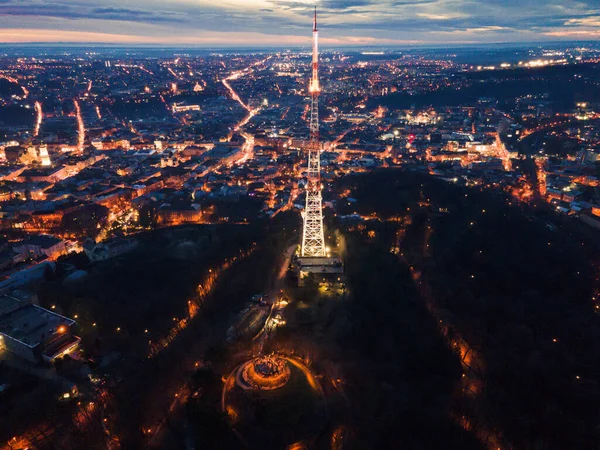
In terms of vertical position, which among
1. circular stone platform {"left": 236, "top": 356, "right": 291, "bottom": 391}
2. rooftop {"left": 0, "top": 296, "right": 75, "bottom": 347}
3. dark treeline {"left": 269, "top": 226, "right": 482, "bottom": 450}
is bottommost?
dark treeline {"left": 269, "top": 226, "right": 482, "bottom": 450}

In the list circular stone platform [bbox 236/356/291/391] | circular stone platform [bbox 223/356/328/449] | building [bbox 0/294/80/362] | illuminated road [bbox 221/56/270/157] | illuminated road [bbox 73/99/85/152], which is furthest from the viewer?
illuminated road [bbox 73/99/85/152]

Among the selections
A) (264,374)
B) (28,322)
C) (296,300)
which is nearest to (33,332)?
(28,322)

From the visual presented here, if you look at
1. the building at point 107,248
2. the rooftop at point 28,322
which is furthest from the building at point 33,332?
the building at point 107,248

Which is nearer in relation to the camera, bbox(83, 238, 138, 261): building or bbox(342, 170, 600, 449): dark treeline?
bbox(342, 170, 600, 449): dark treeline

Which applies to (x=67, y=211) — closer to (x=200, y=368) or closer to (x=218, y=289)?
(x=218, y=289)

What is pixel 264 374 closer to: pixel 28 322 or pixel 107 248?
pixel 28 322

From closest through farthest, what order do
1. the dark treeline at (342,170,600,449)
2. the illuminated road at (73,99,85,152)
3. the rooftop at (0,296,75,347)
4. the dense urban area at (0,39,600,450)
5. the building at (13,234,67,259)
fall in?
the dense urban area at (0,39,600,450) → the dark treeline at (342,170,600,449) → the rooftop at (0,296,75,347) → the building at (13,234,67,259) → the illuminated road at (73,99,85,152)

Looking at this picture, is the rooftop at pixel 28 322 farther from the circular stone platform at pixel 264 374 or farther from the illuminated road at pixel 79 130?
the illuminated road at pixel 79 130

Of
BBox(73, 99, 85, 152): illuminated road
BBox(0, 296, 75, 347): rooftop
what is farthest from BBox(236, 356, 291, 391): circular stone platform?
BBox(73, 99, 85, 152): illuminated road

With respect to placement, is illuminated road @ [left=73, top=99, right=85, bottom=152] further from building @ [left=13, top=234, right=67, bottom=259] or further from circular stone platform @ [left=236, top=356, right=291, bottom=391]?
circular stone platform @ [left=236, top=356, right=291, bottom=391]
